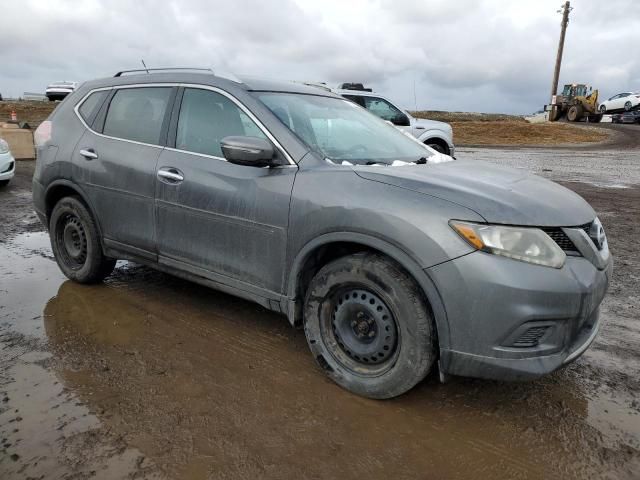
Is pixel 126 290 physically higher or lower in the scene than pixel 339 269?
lower

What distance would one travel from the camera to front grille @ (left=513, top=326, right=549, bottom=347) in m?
2.43

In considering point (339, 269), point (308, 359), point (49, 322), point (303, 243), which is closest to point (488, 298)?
point (339, 269)

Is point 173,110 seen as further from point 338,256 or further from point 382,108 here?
point 382,108

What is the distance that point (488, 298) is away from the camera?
2.39 m

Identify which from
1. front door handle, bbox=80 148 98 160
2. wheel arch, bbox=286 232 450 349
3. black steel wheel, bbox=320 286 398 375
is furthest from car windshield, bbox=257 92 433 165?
front door handle, bbox=80 148 98 160

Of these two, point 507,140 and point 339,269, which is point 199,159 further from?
point 507,140

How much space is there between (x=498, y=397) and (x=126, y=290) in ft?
10.2

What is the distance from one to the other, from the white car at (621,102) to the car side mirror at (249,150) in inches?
1807

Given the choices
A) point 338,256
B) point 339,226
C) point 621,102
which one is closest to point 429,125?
point 338,256

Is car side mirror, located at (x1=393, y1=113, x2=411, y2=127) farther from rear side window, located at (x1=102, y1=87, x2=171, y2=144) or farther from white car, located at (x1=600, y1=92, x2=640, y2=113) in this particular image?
white car, located at (x1=600, y1=92, x2=640, y2=113)

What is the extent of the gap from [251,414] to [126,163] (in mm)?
2171

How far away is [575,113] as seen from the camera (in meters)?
39.9

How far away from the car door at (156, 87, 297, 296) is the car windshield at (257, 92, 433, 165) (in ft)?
0.80

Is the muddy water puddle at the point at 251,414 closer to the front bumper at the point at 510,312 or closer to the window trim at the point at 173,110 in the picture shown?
the front bumper at the point at 510,312
